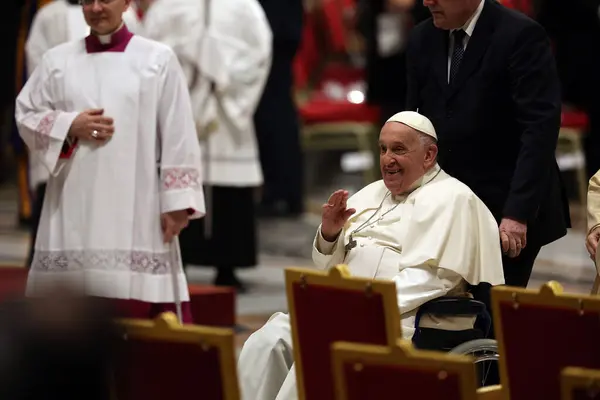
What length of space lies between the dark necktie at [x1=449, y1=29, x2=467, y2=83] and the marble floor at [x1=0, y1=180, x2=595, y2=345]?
237 cm

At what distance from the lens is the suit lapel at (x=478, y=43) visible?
517 cm

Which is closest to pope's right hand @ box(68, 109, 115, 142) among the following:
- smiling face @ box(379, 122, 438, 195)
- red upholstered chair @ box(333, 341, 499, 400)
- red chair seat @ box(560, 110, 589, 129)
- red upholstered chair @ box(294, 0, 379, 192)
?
smiling face @ box(379, 122, 438, 195)

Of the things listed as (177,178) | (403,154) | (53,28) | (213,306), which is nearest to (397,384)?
(403,154)

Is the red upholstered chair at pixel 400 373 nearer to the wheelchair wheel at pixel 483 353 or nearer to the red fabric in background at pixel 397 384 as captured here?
the red fabric in background at pixel 397 384

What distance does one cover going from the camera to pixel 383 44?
10.3 m

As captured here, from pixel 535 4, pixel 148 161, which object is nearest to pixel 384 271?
pixel 148 161

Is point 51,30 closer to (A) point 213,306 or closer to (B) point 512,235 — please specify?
(A) point 213,306

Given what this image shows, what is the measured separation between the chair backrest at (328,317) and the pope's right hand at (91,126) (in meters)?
1.70

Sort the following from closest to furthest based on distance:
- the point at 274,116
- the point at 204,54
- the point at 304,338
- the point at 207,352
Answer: the point at 207,352 < the point at 304,338 < the point at 204,54 < the point at 274,116

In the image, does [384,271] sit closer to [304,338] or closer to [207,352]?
[304,338]

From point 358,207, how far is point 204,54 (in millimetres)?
3031

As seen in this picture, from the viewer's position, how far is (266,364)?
189 inches

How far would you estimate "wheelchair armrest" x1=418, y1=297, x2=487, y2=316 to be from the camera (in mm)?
4621

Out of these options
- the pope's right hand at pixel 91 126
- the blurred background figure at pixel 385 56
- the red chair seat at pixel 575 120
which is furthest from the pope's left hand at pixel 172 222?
the red chair seat at pixel 575 120
